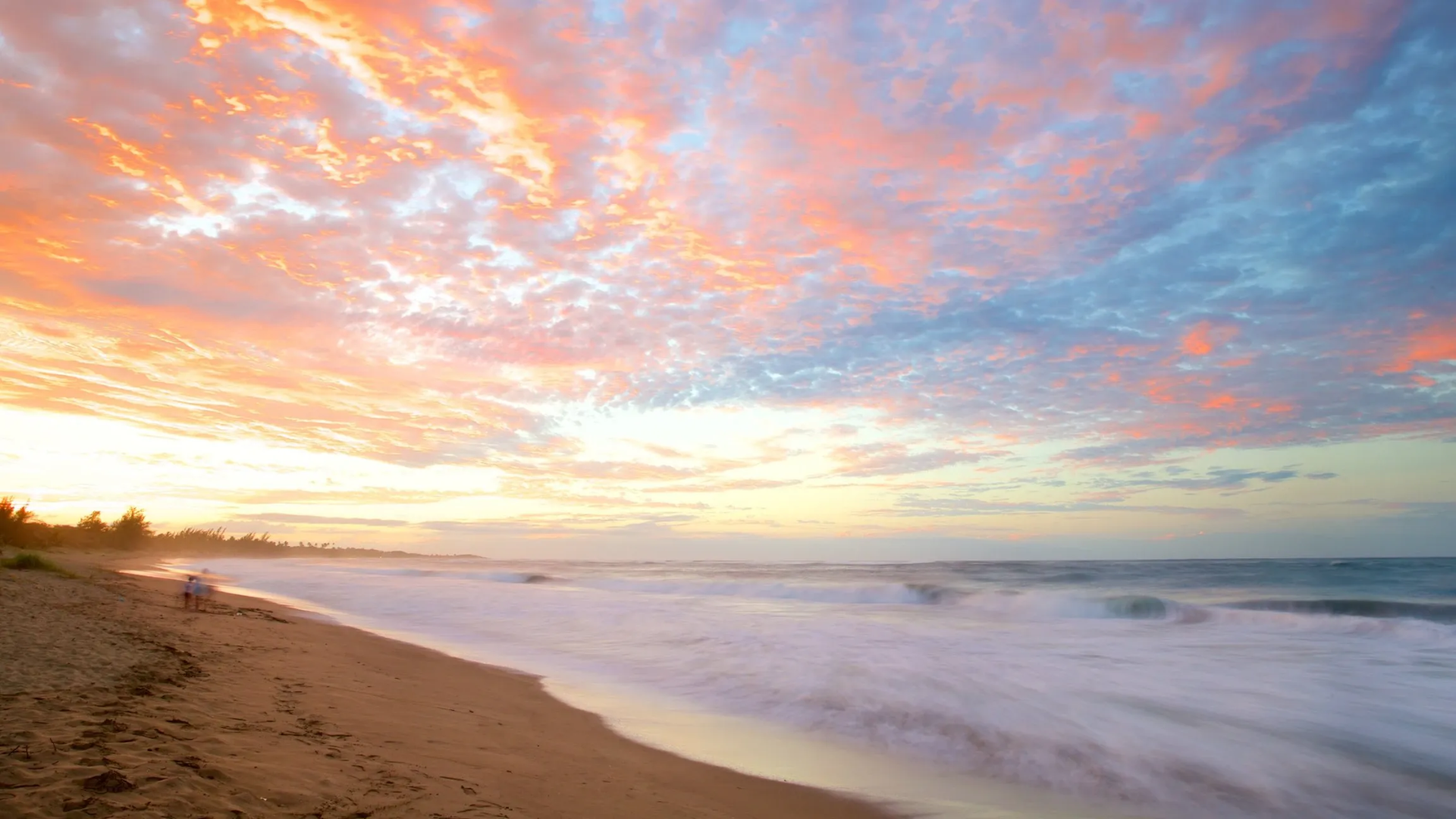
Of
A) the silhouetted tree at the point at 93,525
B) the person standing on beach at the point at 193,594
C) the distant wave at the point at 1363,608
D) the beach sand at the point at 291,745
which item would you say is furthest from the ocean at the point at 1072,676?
the silhouetted tree at the point at 93,525

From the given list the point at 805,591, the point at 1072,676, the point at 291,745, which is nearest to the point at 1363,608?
the point at 1072,676

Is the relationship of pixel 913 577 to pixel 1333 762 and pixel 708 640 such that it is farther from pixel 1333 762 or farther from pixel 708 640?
pixel 1333 762

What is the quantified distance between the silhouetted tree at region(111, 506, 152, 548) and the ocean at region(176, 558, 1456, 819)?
31763 mm

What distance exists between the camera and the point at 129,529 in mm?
49469

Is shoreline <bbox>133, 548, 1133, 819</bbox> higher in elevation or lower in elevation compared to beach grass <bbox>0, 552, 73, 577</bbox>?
lower

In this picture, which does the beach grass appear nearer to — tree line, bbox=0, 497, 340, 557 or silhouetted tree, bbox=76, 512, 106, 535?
tree line, bbox=0, 497, 340, 557

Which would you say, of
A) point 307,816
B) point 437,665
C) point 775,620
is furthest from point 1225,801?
point 775,620

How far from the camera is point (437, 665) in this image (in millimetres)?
10586

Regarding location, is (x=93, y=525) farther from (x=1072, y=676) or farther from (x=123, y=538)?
(x=1072, y=676)

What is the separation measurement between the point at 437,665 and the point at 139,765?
23.3ft

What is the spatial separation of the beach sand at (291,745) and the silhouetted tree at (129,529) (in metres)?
50.7

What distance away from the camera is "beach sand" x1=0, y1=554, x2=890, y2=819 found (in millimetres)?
3697

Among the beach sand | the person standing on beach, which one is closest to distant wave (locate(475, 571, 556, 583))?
the person standing on beach

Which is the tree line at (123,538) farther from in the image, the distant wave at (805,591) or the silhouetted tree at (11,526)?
the distant wave at (805,591)
